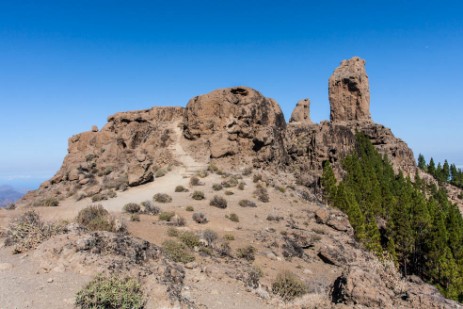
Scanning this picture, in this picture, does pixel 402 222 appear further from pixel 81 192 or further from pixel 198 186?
pixel 81 192

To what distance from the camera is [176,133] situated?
4291 cm

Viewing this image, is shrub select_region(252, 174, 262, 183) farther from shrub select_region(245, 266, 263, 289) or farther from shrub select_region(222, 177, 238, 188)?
shrub select_region(245, 266, 263, 289)

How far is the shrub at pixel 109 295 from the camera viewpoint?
21.2 feet

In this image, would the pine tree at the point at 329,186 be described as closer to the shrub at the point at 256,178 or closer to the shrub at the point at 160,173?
the shrub at the point at 256,178

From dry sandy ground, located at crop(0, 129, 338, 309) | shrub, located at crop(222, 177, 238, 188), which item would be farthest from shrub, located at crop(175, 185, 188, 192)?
shrub, located at crop(222, 177, 238, 188)

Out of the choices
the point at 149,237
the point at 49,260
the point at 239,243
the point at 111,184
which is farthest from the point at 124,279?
the point at 111,184

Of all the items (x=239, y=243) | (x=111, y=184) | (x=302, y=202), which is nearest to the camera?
(x=239, y=243)

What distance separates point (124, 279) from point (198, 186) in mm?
22423

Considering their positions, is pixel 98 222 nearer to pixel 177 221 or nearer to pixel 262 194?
pixel 177 221

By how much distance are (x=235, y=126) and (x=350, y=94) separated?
59687mm

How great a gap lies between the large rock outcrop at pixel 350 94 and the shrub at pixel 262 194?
66509mm

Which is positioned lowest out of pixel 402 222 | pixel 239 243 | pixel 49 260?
pixel 402 222

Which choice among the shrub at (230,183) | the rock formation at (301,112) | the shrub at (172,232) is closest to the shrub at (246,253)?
the shrub at (172,232)

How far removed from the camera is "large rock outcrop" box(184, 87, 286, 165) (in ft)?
123
